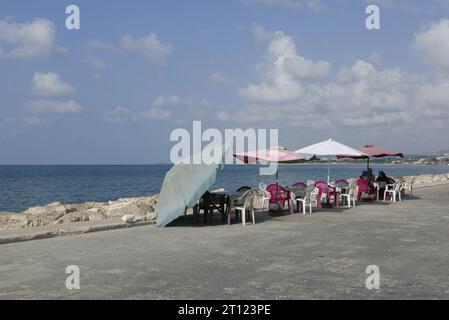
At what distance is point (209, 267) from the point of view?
778 cm

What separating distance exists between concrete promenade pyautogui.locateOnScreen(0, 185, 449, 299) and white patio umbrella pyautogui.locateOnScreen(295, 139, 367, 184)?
3977 mm

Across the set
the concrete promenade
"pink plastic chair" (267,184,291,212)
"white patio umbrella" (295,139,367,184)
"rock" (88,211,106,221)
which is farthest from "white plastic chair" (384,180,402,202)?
"rock" (88,211,106,221)

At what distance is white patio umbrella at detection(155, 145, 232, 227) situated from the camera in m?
12.2

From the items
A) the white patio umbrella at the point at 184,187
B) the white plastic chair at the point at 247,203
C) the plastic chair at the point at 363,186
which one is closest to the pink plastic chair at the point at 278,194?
the white plastic chair at the point at 247,203

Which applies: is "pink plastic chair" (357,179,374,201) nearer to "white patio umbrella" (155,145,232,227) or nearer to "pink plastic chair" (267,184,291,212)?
"pink plastic chair" (267,184,291,212)

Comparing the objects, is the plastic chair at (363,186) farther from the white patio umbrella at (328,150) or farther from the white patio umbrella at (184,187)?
the white patio umbrella at (184,187)

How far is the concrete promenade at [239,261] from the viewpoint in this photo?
6352 millimetres

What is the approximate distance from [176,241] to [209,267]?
271 centimetres

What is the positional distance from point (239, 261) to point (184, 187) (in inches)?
177

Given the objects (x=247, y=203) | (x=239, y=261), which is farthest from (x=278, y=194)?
(x=239, y=261)

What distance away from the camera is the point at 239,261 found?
27.1 feet

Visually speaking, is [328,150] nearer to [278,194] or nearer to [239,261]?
[278,194]

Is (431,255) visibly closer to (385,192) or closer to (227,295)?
(227,295)

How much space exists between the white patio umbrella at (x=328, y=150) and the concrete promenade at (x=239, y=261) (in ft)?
13.0
